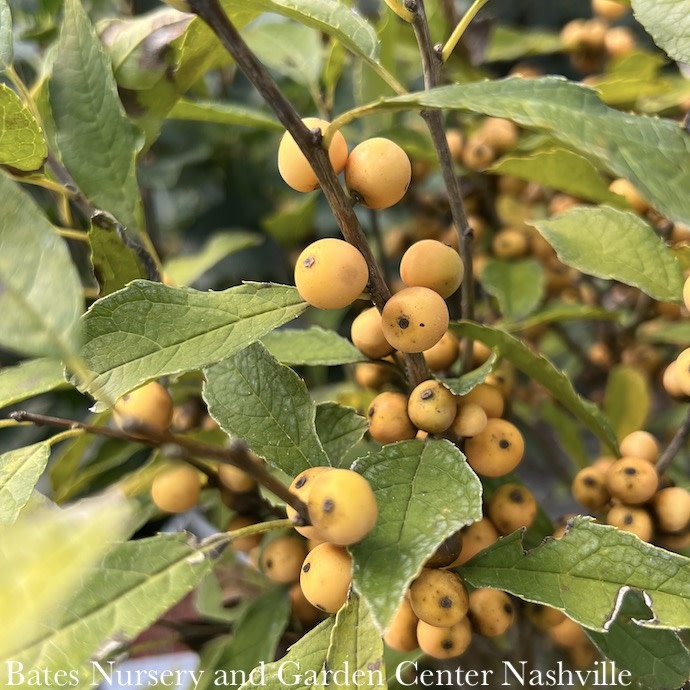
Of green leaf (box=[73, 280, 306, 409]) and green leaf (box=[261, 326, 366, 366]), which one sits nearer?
green leaf (box=[73, 280, 306, 409])

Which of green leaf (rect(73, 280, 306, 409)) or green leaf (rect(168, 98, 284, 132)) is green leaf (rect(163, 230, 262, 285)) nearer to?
→ green leaf (rect(168, 98, 284, 132))

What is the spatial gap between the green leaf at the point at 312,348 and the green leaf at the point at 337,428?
0.11 feet

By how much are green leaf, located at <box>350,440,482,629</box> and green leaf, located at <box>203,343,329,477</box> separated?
46mm

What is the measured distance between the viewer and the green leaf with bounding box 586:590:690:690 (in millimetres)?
448

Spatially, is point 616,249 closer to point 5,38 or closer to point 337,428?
point 337,428

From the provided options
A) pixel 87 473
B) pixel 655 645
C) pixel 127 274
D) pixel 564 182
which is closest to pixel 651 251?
pixel 564 182

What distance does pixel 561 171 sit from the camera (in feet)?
2.08

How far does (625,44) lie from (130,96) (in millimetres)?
675

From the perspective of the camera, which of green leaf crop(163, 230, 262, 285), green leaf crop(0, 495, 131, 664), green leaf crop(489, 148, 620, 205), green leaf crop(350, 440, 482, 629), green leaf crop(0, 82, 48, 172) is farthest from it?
green leaf crop(163, 230, 262, 285)

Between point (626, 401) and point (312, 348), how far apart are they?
0.37 m

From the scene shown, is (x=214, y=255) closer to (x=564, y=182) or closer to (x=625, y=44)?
(x=564, y=182)

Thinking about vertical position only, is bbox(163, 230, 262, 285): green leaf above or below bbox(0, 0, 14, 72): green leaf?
below

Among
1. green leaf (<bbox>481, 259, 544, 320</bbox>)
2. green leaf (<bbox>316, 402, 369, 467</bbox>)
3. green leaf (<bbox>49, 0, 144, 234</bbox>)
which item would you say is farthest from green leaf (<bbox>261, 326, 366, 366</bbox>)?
green leaf (<bbox>481, 259, 544, 320</bbox>)

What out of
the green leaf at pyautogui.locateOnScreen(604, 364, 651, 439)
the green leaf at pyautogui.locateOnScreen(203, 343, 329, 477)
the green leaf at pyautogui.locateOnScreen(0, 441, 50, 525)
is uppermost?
the green leaf at pyautogui.locateOnScreen(0, 441, 50, 525)
